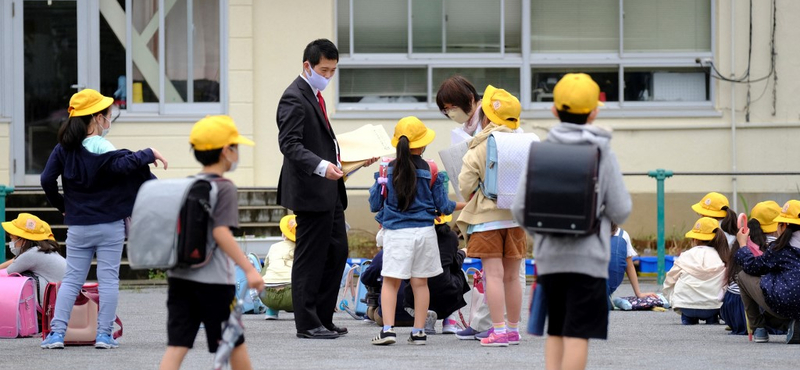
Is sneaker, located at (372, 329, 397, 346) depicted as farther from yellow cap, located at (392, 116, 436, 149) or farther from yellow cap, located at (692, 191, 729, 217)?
yellow cap, located at (692, 191, 729, 217)

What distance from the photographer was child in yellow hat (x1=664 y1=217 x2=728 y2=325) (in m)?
9.76

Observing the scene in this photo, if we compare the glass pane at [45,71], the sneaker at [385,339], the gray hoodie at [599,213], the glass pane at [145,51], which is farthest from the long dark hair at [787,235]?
the glass pane at [45,71]

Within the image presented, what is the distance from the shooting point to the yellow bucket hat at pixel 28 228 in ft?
30.0

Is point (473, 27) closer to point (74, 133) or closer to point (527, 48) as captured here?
point (527, 48)

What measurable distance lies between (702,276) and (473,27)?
6993 millimetres

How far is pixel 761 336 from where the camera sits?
8727 millimetres

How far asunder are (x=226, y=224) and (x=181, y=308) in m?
0.46

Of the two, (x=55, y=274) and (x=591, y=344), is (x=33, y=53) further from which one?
(x=591, y=344)

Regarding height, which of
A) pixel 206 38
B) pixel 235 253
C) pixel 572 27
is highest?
pixel 572 27

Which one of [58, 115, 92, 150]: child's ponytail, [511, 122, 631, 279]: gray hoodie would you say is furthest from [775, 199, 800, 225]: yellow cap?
[58, 115, 92, 150]: child's ponytail

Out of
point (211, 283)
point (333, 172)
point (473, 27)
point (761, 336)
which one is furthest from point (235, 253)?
point (473, 27)

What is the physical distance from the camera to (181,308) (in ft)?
18.7

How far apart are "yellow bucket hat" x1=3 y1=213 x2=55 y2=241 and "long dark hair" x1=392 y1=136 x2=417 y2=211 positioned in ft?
9.25

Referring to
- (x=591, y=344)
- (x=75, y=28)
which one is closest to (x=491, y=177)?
(x=591, y=344)
